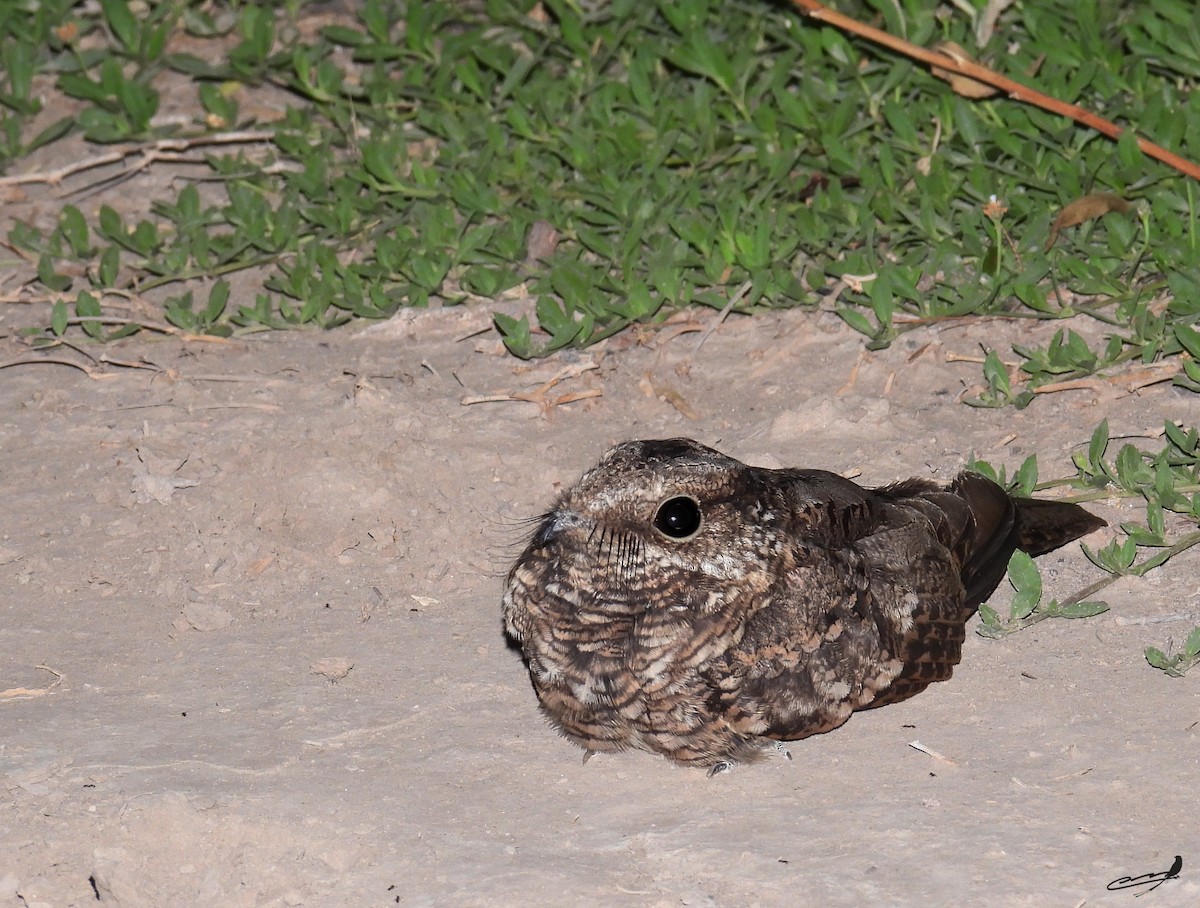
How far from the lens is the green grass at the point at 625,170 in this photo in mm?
4750

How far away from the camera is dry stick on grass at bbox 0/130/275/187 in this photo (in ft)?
18.7

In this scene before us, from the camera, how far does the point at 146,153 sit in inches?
227

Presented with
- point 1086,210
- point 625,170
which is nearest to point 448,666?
point 625,170

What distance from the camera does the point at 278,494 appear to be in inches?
165

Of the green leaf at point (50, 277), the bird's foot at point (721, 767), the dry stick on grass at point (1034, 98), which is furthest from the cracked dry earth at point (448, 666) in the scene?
the dry stick on grass at point (1034, 98)

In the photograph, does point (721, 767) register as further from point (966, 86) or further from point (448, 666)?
point (966, 86)

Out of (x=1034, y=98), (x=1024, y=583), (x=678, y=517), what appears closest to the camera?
(x=678, y=517)

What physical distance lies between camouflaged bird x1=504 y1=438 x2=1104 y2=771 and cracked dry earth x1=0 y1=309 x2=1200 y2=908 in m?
0.11

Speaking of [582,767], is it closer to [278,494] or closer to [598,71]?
→ [278,494]

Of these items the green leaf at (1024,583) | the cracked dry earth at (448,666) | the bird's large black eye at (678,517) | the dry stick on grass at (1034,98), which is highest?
the dry stick on grass at (1034,98)

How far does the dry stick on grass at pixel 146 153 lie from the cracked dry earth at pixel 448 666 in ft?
3.58

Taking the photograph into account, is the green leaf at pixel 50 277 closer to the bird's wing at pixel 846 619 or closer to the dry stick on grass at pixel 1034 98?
the dry stick on grass at pixel 1034 98

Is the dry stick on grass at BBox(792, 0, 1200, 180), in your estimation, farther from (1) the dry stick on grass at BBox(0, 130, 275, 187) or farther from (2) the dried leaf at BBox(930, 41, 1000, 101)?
(1) the dry stick on grass at BBox(0, 130, 275, 187)

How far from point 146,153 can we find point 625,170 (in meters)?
1.86
